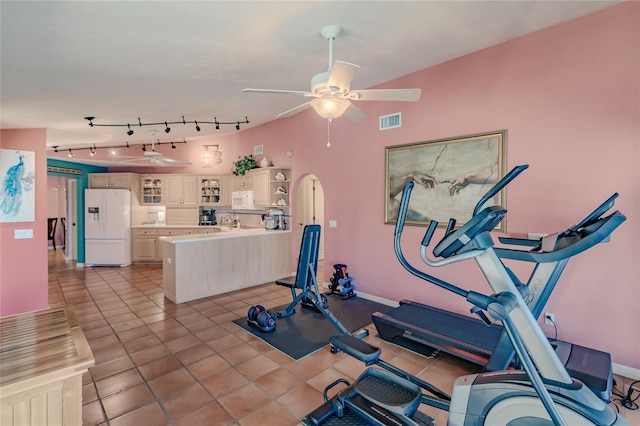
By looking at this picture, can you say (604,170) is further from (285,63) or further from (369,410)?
(285,63)

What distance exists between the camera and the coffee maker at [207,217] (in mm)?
7672

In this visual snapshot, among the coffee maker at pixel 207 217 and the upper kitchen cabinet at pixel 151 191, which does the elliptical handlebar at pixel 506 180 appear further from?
the upper kitchen cabinet at pixel 151 191

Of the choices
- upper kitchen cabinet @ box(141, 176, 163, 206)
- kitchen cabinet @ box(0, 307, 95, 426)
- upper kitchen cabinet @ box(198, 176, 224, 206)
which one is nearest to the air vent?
kitchen cabinet @ box(0, 307, 95, 426)

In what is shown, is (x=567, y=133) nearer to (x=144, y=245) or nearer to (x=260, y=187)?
(x=260, y=187)

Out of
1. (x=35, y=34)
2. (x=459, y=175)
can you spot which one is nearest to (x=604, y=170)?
(x=459, y=175)

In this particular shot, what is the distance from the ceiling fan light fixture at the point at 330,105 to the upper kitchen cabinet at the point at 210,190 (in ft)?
17.6

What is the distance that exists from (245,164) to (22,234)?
3.69m

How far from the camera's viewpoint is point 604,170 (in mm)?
2820

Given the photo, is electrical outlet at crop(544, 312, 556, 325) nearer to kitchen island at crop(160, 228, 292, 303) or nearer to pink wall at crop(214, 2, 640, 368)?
pink wall at crop(214, 2, 640, 368)

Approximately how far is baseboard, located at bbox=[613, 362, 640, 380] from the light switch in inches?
269

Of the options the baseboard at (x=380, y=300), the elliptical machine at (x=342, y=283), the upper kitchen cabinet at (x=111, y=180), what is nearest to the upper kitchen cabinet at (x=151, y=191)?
the upper kitchen cabinet at (x=111, y=180)

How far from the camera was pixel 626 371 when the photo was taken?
2.72 meters

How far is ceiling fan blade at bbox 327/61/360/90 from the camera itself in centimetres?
216

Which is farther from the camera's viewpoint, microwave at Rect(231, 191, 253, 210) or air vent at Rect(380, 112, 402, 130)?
microwave at Rect(231, 191, 253, 210)
